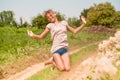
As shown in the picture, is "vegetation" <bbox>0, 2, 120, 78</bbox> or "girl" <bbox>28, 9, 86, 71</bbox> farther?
"vegetation" <bbox>0, 2, 120, 78</bbox>

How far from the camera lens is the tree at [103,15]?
5647cm

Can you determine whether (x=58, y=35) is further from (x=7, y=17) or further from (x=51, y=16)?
(x=7, y=17)

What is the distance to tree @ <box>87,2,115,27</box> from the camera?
56.5 metres

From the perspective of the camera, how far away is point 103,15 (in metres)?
57.8

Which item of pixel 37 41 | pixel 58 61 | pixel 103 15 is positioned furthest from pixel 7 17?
pixel 58 61

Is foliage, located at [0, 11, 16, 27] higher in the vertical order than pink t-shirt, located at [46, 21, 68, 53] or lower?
lower

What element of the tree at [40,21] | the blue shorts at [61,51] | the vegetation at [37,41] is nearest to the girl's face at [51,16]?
the blue shorts at [61,51]

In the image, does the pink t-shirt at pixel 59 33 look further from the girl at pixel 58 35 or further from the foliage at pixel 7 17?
the foliage at pixel 7 17

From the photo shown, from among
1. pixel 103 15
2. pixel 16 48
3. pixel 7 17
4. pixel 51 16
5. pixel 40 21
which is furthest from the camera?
pixel 7 17

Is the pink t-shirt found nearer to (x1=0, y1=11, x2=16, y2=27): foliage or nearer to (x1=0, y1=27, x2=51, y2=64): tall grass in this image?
(x1=0, y1=27, x2=51, y2=64): tall grass

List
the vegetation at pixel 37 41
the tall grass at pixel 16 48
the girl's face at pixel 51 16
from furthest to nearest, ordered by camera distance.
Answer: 1. the vegetation at pixel 37 41
2. the tall grass at pixel 16 48
3. the girl's face at pixel 51 16

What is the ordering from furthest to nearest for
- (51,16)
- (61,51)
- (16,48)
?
1. (16,48)
2. (61,51)
3. (51,16)

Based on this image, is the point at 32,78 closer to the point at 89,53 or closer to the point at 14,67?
the point at 14,67

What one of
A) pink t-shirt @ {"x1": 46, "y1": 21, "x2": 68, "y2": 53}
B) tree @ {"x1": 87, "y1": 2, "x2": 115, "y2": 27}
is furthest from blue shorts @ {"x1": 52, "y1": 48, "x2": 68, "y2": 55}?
tree @ {"x1": 87, "y1": 2, "x2": 115, "y2": 27}
